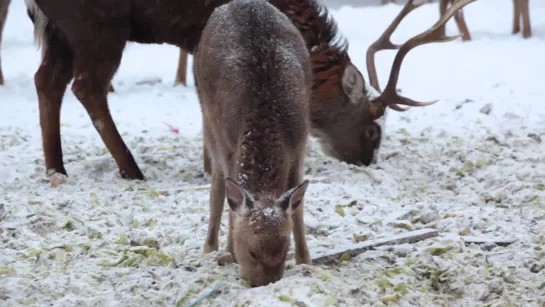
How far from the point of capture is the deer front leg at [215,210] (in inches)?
213

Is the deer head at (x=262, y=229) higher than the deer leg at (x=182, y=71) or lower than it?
higher

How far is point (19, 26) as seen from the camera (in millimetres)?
15703

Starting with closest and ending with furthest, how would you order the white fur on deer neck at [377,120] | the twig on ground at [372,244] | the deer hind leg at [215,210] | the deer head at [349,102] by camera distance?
the twig on ground at [372,244] → the deer hind leg at [215,210] → the deer head at [349,102] → the white fur on deer neck at [377,120]

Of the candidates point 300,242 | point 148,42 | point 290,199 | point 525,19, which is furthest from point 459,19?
point 290,199

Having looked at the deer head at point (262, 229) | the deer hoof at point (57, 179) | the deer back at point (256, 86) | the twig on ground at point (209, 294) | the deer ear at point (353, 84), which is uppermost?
the deer back at point (256, 86)

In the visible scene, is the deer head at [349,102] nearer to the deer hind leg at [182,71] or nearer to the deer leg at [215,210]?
the deer leg at [215,210]

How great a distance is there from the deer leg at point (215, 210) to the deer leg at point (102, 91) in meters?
2.27

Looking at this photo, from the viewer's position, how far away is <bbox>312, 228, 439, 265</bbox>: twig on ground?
5.26 metres

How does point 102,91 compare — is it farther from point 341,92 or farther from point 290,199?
point 290,199

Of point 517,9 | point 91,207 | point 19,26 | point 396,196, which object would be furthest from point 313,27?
point 19,26

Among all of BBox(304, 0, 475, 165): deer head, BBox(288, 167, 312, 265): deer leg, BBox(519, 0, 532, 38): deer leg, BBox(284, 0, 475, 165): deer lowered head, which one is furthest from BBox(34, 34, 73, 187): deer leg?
BBox(519, 0, 532, 38): deer leg

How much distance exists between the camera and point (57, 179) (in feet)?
24.4

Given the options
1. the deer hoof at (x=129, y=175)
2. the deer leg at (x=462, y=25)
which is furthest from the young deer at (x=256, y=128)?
the deer leg at (x=462, y=25)

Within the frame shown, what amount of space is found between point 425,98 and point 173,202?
15.9 feet
